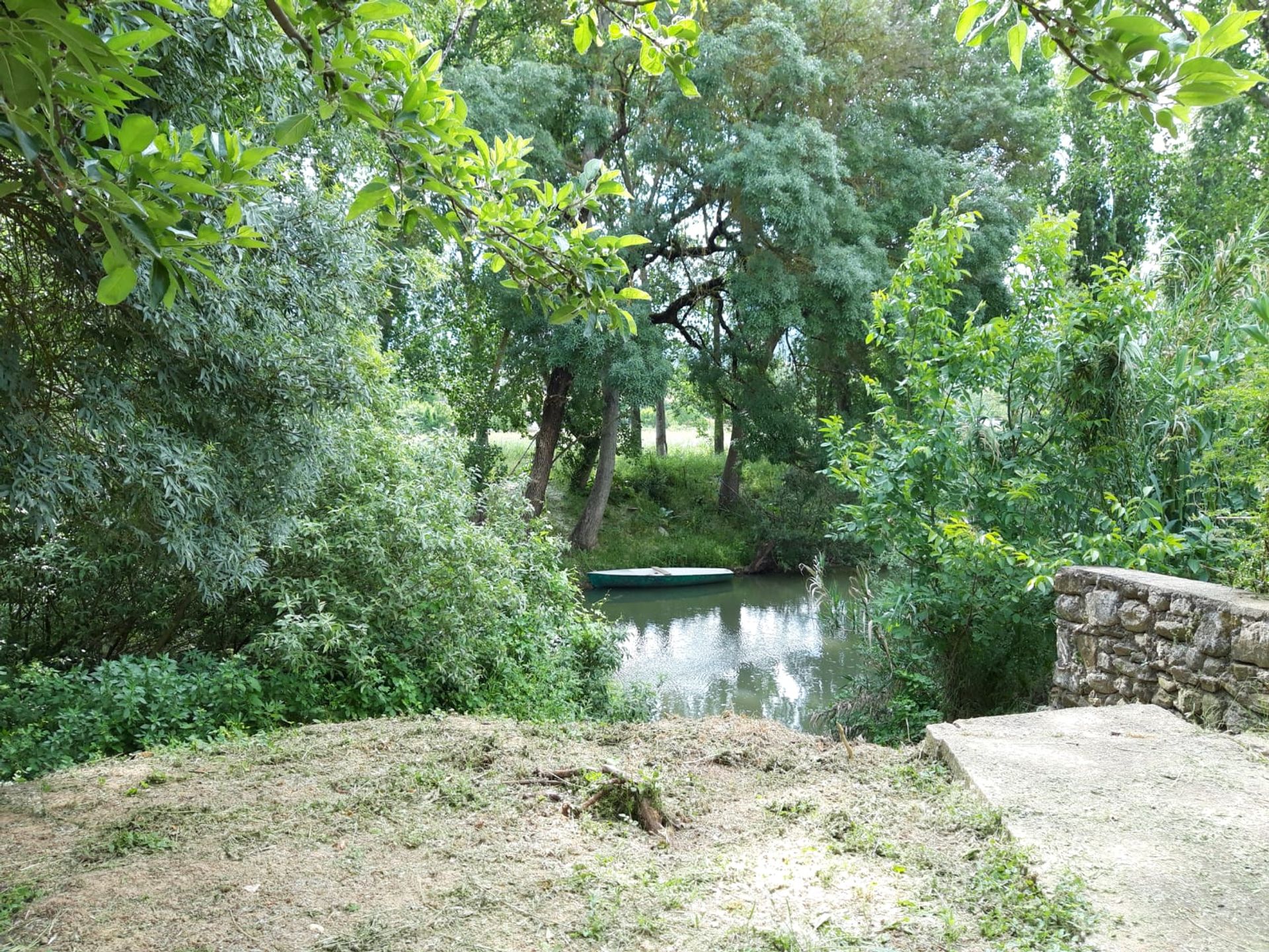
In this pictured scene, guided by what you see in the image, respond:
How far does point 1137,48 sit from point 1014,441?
5.33 meters

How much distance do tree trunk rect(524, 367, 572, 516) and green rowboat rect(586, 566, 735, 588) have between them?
63.8 inches

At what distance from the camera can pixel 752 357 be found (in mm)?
16031

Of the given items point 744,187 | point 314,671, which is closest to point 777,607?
point 744,187

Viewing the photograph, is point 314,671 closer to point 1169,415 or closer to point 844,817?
point 844,817

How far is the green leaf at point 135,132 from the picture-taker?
1.53 meters

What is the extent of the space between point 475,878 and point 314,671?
2.83 meters

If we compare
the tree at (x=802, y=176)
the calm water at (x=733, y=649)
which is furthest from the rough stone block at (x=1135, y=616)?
the tree at (x=802, y=176)

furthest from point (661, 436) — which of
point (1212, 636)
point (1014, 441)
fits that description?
point (1212, 636)

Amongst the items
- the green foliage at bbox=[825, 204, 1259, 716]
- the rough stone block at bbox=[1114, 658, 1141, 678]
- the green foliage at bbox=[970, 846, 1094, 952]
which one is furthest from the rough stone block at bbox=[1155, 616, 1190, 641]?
the green foliage at bbox=[970, 846, 1094, 952]

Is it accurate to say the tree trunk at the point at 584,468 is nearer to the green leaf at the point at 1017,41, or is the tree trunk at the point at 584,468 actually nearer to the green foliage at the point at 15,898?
the green foliage at the point at 15,898

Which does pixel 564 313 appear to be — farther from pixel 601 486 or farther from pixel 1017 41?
pixel 601 486

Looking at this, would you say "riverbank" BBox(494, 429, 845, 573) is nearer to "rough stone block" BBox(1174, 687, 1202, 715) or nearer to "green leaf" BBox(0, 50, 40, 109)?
"rough stone block" BBox(1174, 687, 1202, 715)

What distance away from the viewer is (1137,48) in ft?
4.66

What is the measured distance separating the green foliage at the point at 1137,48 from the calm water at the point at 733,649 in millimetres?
6202
